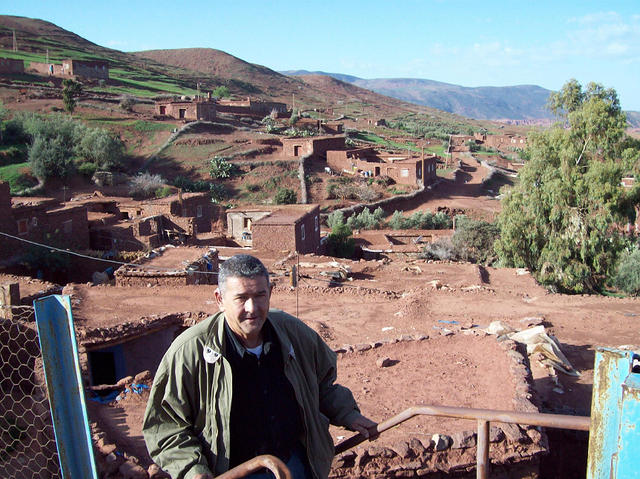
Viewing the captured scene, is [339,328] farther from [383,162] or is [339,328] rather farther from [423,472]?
[383,162]

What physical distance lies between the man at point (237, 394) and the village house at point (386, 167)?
39.1 m

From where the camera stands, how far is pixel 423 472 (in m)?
5.87

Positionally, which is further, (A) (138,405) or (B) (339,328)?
(B) (339,328)

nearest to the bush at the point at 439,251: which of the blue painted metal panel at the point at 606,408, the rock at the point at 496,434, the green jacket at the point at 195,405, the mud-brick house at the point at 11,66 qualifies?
the rock at the point at 496,434

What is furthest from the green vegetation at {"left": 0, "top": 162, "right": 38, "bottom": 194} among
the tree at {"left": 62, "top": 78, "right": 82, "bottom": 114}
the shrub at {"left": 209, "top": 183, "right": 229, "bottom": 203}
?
the tree at {"left": 62, "top": 78, "right": 82, "bottom": 114}

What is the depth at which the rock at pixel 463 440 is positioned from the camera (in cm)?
598

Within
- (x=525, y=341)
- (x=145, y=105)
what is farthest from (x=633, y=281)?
(x=145, y=105)

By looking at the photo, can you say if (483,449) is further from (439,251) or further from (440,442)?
(439,251)

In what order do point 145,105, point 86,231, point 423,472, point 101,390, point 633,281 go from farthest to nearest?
point 145,105, point 86,231, point 633,281, point 101,390, point 423,472

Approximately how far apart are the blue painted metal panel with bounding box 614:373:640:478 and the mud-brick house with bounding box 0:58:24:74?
67.2 m

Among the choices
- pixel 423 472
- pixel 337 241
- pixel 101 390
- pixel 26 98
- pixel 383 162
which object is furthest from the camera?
pixel 26 98

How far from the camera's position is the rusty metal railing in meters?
2.92

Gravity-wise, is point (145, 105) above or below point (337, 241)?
above

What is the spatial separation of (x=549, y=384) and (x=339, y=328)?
4732 mm
